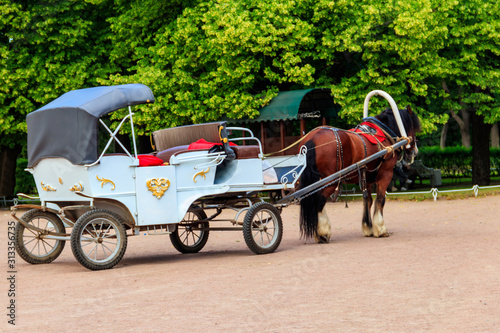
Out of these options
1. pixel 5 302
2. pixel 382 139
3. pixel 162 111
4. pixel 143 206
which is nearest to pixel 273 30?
pixel 162 111

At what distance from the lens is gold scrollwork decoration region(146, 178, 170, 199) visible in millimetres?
10148

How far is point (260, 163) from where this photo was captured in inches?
437

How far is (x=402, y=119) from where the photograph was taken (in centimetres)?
1380

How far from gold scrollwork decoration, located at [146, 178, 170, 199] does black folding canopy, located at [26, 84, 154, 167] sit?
0.89 meters

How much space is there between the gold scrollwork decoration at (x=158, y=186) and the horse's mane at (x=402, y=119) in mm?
5315

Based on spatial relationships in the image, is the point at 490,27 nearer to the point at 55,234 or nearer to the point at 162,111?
the point at 162,111

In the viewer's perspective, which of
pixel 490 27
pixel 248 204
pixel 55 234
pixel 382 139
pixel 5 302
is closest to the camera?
pixel 5 302

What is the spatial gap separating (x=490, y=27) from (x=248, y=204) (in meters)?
14.8

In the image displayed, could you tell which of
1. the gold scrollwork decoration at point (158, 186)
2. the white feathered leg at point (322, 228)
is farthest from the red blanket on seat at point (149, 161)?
the white feathered leg at point (322, 228)

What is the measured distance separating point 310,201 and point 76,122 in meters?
4.00

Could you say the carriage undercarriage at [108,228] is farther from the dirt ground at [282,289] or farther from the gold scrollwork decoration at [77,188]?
the gold scrollwork decoration at [77,188]

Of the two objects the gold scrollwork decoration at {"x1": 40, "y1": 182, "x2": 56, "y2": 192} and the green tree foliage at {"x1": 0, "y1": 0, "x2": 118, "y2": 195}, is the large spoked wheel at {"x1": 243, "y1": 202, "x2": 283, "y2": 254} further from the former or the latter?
the green tree foliage at {"x1": 0, "y1": 0, "x2": 118, "y2": 195}

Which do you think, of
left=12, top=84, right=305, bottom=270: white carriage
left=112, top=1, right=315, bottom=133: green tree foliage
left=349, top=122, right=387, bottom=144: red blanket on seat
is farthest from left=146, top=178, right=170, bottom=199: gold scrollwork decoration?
left=112, top=1, right=315, bottom=133: green tree foliage

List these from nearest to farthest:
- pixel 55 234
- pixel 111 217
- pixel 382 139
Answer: pixel 111 217, pixel 55 234, pixel 382 139
